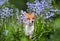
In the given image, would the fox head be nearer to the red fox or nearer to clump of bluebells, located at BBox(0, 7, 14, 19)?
the red fox

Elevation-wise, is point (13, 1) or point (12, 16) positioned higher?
point (13, 1)

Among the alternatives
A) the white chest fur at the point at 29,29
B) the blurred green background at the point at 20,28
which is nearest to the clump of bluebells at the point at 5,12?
the blurred green background at the point at 20,28

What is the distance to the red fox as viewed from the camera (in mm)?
1029

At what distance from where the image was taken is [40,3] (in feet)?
3.41

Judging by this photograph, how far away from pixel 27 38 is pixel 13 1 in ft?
0.89

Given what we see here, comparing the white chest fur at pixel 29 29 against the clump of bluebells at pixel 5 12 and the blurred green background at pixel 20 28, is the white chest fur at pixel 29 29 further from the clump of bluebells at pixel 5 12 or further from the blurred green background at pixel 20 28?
the clump of bluebells at pixel 5 12

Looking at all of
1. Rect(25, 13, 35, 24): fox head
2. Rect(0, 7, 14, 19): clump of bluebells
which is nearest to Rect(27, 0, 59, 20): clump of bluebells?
Rect(25, 13, 35, 24): fox head

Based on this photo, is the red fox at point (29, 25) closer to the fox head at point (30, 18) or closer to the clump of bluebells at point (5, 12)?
the fox head at point (30, 18)

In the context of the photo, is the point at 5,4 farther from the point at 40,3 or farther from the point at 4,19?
the point at 40,3

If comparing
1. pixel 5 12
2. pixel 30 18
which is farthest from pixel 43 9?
pixel 5 12

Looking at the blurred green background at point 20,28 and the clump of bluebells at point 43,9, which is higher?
the clump of bluebells at point 43,9

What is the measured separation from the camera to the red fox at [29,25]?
1.03 m

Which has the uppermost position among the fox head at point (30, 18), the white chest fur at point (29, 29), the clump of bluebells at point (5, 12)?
the clump of bluebells at point (5, 12)

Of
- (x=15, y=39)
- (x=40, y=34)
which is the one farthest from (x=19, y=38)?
(x=40, y=34)
